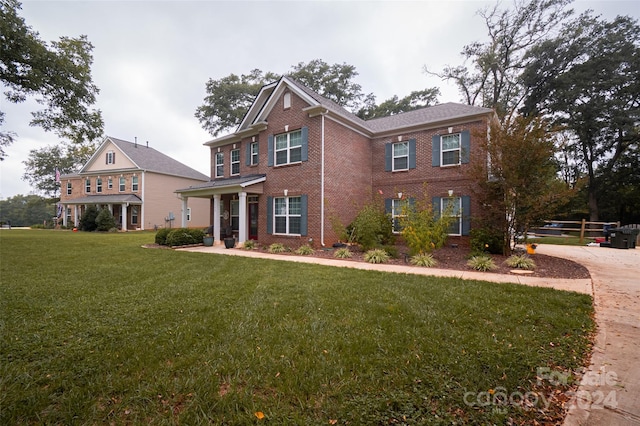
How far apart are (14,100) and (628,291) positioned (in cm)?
2261

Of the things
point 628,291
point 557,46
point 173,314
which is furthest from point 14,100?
point 557,46

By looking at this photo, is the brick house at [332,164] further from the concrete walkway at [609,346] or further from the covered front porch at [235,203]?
the concrete walkway at [609,346]

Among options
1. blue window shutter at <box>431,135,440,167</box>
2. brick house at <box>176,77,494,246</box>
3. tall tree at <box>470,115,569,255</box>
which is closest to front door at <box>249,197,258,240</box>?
brick house at <box>176,77,494,246</box>

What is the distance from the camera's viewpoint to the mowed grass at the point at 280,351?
82.9 inches

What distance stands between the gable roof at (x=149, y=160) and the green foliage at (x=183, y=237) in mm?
15676

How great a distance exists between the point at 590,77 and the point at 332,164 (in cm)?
2134

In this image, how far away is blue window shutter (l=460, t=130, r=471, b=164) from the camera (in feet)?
37.7

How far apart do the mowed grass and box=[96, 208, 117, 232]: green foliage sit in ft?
70.1

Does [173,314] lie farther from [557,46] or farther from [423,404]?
[557,46]

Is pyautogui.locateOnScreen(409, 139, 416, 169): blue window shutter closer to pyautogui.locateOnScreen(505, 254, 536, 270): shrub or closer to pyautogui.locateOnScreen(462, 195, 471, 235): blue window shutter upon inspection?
pyautogui.locateOnScreen(462, 195, 471, 235): blue window shutter

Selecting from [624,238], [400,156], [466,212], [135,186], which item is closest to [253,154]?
[400,156]

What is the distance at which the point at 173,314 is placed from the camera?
159 inches

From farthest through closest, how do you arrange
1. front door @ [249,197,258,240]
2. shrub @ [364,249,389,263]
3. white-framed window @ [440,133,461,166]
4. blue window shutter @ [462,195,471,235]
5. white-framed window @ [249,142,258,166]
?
white-framed window @ [249,142,258,166] < front door @ [249,197,258,240] < white-framed window @ [440,133,461,166] < blue window shutter @ [462,195,471,235] < shrub @ [364,249,389,263]

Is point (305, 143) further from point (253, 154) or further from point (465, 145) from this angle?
point (465, 145)
